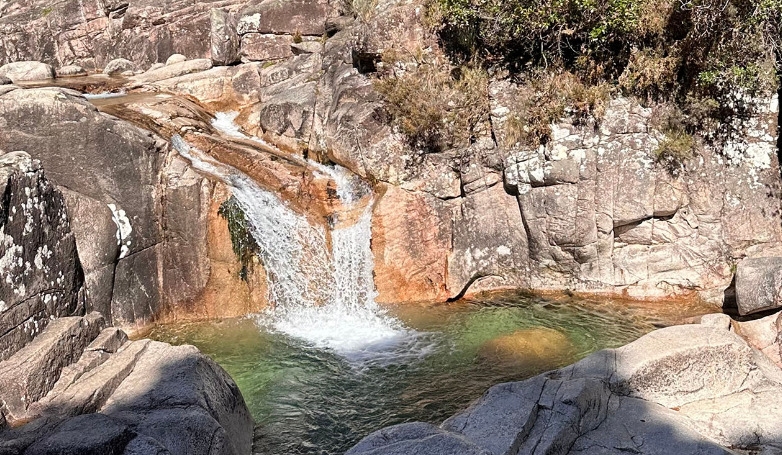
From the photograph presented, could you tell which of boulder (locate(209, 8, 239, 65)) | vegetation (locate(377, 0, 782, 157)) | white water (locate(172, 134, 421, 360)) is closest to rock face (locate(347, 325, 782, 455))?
white water (locate(172, 134, 421, 360))

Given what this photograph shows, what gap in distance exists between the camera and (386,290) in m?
10.3

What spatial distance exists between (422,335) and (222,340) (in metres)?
2.84

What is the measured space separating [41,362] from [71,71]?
1509cm

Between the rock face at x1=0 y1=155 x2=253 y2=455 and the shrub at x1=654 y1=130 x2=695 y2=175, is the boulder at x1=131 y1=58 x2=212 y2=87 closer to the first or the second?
the rock face at x1=0 y1=155 x2=253 y2=455

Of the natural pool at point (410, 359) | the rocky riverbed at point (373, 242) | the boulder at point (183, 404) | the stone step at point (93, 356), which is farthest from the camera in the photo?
the natural pool at point (410, 359)

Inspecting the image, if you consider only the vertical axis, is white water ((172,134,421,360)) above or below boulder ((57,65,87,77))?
below

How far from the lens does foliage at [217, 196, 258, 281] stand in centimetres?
973

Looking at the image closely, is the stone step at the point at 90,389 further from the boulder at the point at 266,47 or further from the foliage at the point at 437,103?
the boulder at the point at 266,47

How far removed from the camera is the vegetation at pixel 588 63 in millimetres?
9336

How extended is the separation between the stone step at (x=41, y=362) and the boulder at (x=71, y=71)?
13.8 meters

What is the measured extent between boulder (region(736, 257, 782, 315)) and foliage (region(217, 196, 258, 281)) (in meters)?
6.92

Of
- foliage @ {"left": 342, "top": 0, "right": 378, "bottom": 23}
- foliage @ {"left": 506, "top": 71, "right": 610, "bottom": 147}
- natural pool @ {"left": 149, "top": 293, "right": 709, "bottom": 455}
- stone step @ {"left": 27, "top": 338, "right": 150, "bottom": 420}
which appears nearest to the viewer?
stone step @ {"left": 27, "top": 338, "right": 150, "bottom": 420}

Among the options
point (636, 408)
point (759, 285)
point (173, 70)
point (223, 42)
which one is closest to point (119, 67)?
point (173, 70)

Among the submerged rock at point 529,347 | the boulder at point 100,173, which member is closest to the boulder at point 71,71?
the boulder at point 100,173
